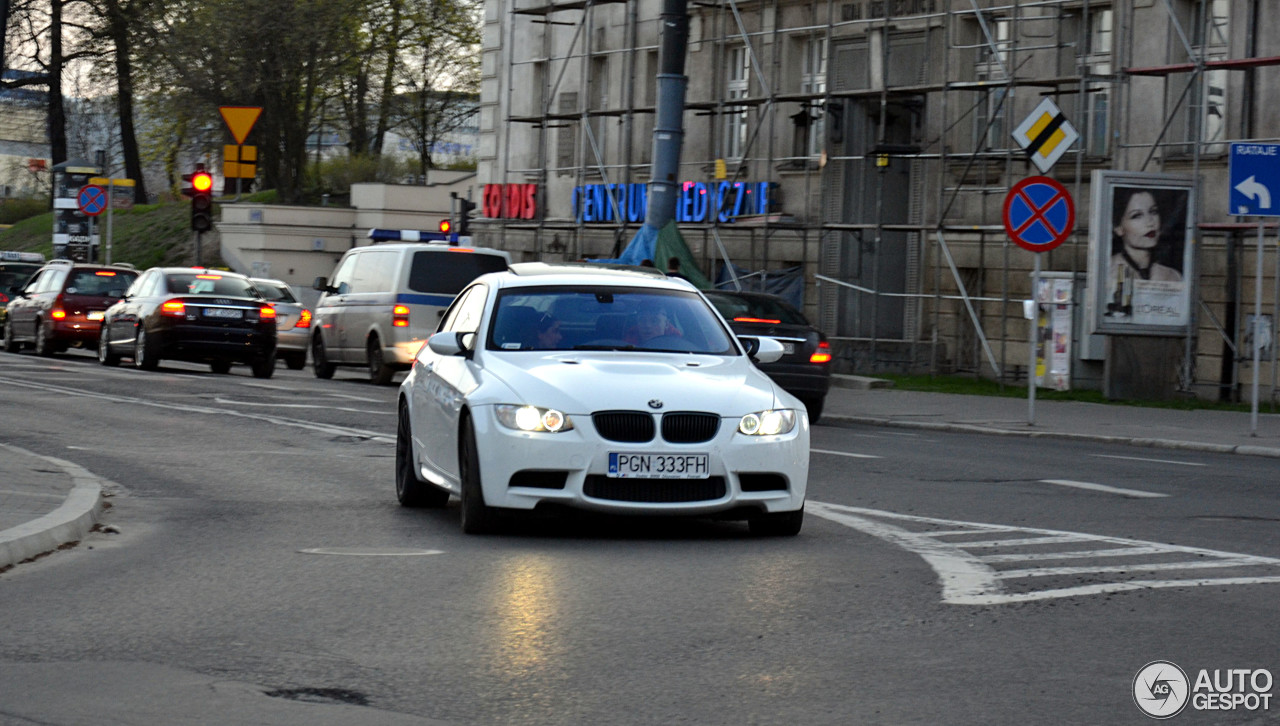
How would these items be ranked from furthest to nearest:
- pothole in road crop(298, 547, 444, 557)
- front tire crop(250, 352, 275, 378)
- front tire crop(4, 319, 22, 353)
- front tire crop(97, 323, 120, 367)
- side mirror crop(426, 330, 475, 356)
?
1. front tire crop(4, 319, 22, 353)
2. front tire crop(97, 323, 120, 367)
3. front tire crop(250, 352, 275, 378)
4. side mirror crop(426, 330, 475, 356)
5. pothole in road crop(298, 547, 444, 557)

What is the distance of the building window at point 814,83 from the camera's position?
33438mm

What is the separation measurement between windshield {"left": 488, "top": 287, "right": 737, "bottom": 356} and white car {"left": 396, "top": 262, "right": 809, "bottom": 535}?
11mm

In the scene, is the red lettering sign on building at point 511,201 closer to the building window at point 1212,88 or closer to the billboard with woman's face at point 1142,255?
the building window at point 1212,88

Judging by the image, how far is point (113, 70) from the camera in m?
63.0

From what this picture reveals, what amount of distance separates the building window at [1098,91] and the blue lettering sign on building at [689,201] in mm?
6677

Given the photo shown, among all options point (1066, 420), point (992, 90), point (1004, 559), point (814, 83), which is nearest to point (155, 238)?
point (814, 83)

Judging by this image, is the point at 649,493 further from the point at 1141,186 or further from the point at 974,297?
the point at 974,297

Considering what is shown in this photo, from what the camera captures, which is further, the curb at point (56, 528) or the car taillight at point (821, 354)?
the car taillight at point (821, 354)

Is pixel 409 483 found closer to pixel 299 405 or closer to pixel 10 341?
pixel 299 405

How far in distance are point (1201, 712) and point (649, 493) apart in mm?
4260

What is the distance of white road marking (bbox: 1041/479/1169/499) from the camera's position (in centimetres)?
1318

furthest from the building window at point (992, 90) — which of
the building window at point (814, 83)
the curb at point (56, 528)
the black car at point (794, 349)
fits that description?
the curb at point (56, 528)

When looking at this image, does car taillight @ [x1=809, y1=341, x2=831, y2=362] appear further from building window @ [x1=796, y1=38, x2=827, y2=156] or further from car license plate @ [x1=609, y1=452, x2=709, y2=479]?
building window @ [x1=796, y1=38, x2=827, y2=156]

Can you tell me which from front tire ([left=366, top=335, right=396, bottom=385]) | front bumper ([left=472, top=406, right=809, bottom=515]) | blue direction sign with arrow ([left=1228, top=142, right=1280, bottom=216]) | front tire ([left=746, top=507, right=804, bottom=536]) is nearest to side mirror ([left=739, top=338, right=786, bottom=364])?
front tire ([left=746, top=507, right=804, bottom=536])
